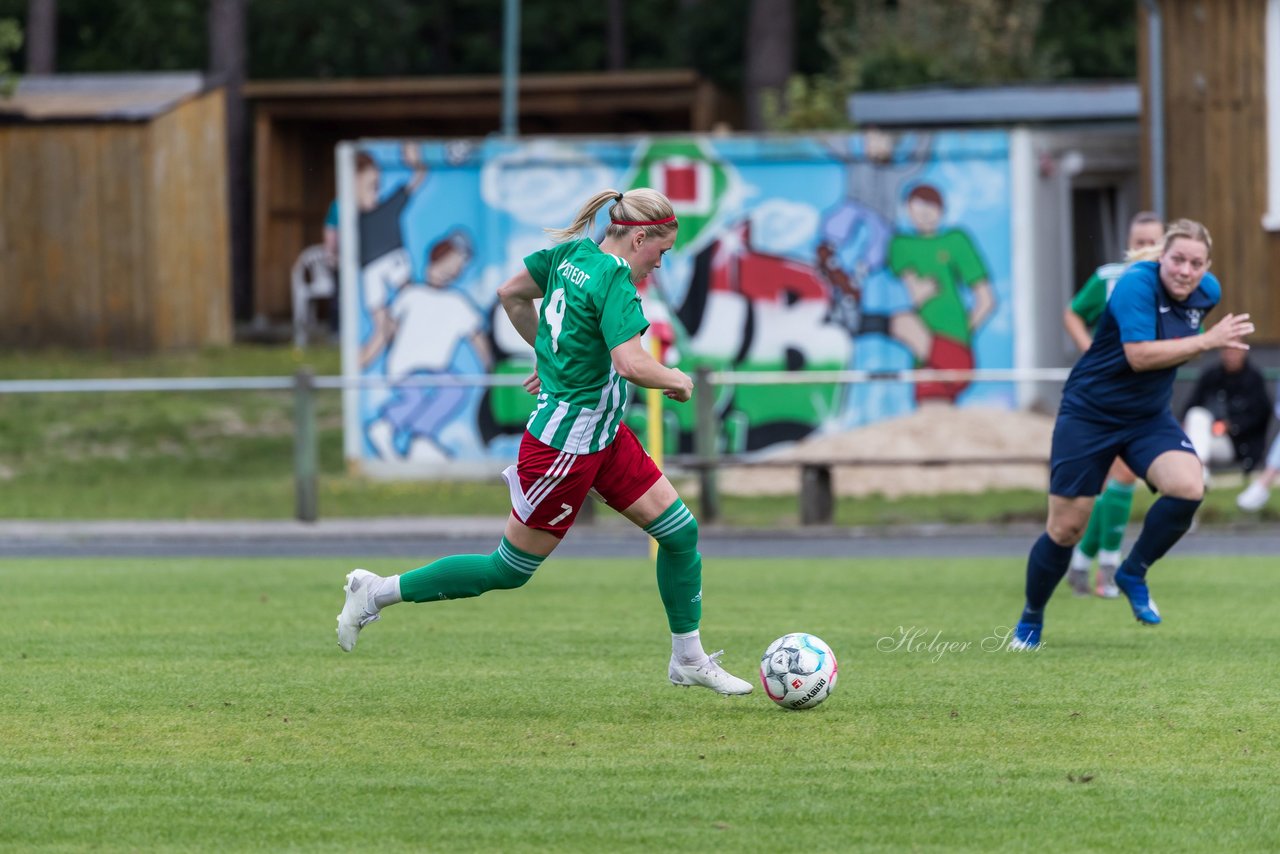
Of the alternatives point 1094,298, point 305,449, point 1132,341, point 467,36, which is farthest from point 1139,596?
point 467,36

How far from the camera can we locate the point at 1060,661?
9.01 meters

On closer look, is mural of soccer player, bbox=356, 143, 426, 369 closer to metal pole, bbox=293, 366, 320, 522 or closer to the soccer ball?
metal pole, bbox=293, 366, 320, 522

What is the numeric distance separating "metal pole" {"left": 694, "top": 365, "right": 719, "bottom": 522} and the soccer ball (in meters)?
10.3

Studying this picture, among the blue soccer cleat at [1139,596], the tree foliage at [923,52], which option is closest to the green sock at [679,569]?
the blue soccer cleat at [1139,596]

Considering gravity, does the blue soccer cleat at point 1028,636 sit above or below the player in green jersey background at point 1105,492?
below

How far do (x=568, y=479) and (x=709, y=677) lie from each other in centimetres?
98

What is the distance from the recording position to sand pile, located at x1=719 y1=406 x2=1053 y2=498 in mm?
20828

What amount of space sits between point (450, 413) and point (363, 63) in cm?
2340

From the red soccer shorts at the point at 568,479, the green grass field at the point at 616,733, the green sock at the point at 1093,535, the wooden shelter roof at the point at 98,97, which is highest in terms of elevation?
the wooden shelter roof at the point at 98,97

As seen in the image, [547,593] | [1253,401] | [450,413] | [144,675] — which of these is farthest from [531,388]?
[450,413]

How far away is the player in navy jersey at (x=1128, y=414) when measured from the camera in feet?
29.9

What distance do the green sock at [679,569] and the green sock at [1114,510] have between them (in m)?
4.22

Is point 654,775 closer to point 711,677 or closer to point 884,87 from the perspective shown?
point 711,677

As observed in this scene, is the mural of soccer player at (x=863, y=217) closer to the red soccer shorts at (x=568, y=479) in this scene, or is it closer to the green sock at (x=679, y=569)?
the green sock at (x=679, y=569)
